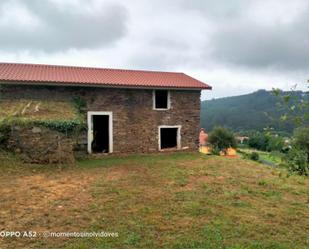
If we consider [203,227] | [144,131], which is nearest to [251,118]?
[144,131]

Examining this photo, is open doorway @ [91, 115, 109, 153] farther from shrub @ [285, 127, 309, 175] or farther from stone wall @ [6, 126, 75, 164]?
shrub @ [285, 127, 309, 175]

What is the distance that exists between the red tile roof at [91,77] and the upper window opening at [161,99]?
1.83 feet

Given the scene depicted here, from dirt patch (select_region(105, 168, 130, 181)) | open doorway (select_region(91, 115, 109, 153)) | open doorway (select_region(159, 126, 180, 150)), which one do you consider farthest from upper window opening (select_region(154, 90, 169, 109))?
dirt patch (select_region(105, 168, 130, 181))

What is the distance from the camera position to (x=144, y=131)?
15.8 meters

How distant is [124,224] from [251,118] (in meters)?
63.6

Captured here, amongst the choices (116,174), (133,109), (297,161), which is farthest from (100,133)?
(297,161)

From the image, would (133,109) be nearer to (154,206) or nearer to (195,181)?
(195,181)

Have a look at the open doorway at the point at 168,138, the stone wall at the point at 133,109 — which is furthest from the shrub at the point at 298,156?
the open doorway at the point at 168,138

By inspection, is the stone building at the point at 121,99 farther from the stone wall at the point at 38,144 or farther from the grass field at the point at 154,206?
the grass field at the point at 154,206

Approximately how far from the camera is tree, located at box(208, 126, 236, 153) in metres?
30.6

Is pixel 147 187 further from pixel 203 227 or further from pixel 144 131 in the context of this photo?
pixel 144 131

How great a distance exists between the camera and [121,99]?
604 inches

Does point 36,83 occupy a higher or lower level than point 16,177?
higher

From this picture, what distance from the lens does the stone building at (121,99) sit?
14.2 meters
